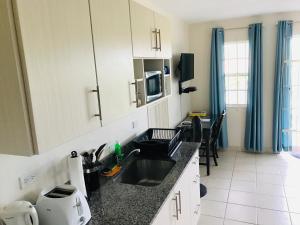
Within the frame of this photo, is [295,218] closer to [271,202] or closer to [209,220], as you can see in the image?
[271,202]

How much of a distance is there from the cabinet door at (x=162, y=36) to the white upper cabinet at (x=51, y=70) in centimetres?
112

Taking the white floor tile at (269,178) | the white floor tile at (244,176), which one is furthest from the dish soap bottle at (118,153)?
the white floor tile at (269,178)

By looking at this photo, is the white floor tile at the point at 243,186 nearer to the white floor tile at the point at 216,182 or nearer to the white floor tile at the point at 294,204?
the white floor tile at the point at 216,182

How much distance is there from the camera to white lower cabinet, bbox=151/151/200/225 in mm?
1658

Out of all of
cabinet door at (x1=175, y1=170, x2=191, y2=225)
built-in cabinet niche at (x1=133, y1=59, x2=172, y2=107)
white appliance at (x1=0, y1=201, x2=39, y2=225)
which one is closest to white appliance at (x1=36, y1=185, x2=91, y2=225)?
white appliance at (x1=0, y1=201, x2=39, y2=225)

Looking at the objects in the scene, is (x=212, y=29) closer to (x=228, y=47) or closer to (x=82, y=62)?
(x=228, y=47)

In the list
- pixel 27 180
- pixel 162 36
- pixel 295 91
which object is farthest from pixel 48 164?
pixel 295 91

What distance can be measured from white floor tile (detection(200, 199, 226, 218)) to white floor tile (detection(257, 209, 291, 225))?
1.27 ft

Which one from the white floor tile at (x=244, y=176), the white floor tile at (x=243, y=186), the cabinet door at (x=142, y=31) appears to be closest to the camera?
the cabinet door at (x=142, y=31)

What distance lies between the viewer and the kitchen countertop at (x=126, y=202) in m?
1.41

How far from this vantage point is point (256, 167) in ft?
13.4

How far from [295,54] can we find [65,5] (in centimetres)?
423

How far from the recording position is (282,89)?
169 inches

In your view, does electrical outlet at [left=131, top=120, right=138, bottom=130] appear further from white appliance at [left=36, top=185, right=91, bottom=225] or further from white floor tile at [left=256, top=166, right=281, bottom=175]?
Answer: white floor tile at [left=256, top=166, right=281, bottom=175]
